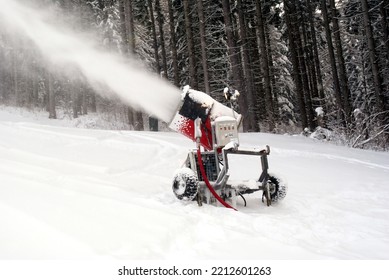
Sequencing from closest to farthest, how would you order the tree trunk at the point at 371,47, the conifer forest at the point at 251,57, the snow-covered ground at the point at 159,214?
the snow-covered ground at the point at 159,214 < the tree trunk at the point at 371,47 < the conifer forest at the point at 251,57

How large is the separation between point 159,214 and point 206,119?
1.88 meters

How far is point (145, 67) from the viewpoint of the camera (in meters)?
31.4

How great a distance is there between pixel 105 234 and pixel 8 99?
4810 centimetres

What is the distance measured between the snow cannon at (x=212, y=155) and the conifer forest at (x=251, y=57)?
352 inches

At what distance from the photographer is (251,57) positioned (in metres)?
26.7

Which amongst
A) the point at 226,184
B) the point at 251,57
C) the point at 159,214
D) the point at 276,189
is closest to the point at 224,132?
the point at 226,184

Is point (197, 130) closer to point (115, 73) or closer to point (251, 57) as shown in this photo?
point (115, 73)

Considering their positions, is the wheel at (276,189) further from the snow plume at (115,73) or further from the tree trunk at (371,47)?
the tree trunk at (371,47)

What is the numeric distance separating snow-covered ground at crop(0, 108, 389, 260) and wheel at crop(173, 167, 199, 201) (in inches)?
5.8

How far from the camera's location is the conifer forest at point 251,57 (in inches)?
693

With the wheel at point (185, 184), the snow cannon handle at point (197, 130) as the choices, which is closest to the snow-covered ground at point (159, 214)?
the wheel at point (185, 184)

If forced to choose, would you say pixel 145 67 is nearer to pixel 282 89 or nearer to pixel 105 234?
pixel 282 89

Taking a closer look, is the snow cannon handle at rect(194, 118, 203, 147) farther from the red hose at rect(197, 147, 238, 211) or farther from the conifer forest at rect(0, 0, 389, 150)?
the conifer forest at rect(0, 0, 389, 150)

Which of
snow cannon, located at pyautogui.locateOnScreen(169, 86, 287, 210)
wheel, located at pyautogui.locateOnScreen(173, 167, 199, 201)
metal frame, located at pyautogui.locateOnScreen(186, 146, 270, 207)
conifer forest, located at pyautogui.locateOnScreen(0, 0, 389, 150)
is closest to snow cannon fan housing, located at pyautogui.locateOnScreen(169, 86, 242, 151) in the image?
snow cannon, located at pyautogui.locateOnScreen(169, 86, 287, 210)
